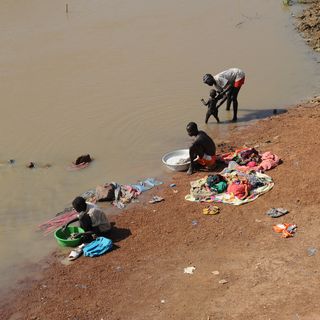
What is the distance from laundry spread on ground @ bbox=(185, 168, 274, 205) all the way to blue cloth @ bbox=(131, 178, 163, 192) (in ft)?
2.75

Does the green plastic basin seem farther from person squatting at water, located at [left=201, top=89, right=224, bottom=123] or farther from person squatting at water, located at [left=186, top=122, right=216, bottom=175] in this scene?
person squatting at water, located at [left=201, top=89, right=224, bottom=123]

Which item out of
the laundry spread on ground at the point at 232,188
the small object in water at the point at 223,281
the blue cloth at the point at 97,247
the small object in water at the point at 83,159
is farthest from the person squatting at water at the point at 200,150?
the small object in water at the point at 223,281

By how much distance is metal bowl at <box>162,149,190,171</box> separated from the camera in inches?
376

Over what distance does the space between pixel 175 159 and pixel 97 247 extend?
2902 mm

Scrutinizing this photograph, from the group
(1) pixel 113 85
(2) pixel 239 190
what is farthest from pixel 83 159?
(1) pixel 113 85

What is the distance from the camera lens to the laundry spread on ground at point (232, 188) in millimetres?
8156

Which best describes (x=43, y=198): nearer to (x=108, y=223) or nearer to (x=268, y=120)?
(x=108, y=223)

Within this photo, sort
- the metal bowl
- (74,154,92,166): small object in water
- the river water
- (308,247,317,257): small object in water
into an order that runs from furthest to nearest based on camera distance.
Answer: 1. (74,154,92,166): small object in water
2. the river water
3. the metal bowl
4. (308,247,317,257): small object in water

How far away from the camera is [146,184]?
9.30 m

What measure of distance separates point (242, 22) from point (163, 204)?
11.9m

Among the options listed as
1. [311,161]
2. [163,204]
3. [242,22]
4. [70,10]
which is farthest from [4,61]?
[311,161]

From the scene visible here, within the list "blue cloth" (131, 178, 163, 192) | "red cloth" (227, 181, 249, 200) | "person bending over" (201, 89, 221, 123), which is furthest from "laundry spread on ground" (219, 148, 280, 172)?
"person bending over" (201, 89, 221, 123)

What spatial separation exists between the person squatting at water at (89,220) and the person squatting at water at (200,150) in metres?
2.12

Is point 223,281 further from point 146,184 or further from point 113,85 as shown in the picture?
point 113,85
